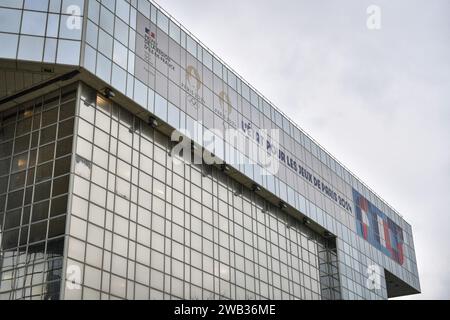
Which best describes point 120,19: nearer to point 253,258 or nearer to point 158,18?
point 158,18

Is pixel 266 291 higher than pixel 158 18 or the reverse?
the reverse

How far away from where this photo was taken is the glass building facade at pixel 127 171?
39719 mm

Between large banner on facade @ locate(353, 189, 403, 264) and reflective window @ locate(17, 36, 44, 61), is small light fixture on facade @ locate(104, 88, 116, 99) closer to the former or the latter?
reflective window @ locate(17, 36, 44, 61)

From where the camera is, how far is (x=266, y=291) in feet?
179

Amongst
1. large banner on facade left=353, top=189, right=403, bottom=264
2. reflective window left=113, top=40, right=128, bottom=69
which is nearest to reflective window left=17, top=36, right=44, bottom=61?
reflective window left=113, top=40, right=128, bottom=69

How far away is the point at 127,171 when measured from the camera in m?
44.3

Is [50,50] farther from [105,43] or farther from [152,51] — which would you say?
[152,51]

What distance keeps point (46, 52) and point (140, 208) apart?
11280 millimetres

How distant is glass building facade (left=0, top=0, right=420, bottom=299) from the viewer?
39.7 m

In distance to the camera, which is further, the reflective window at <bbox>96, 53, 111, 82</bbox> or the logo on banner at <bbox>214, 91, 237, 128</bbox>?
the logo on banner at <bbox>214, 91, 237, 128</bbox>

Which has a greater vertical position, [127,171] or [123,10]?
[123,10]

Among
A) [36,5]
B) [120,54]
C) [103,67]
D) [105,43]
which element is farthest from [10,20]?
[120,54]

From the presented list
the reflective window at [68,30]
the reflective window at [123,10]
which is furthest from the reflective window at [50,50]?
the reflective window at [123,10]
